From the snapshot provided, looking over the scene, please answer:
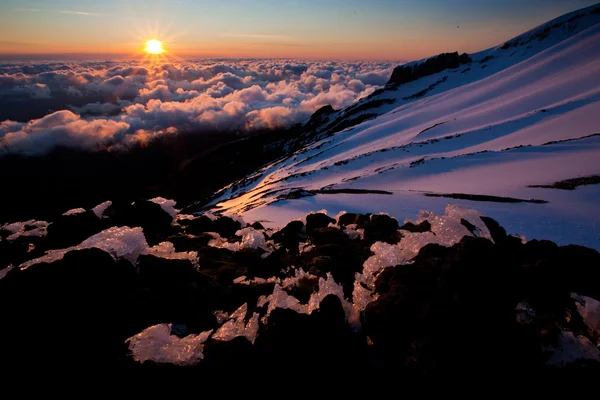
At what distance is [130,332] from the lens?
684cm

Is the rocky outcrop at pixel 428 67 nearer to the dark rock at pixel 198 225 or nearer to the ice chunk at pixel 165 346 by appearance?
the dark rock at pixel 198 225

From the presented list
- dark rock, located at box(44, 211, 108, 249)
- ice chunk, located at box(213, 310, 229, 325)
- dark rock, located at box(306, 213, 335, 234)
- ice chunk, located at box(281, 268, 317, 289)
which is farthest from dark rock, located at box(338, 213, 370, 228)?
dark rock, located at box(44, 211, 108, 249)

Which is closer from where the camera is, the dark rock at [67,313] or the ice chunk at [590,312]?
the dark rock at [67,313]

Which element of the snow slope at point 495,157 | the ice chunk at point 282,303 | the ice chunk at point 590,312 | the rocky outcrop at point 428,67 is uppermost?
the rocky outcrop at point 428,67

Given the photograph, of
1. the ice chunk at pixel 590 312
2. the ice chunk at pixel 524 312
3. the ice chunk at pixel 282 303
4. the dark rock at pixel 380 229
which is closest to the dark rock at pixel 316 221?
the dark rock at pixel 380 229

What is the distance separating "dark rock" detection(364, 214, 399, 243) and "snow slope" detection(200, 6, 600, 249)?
31.1ft

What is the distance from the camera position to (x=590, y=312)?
20.8 ft

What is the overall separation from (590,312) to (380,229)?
24.9ft

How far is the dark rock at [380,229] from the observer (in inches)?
507

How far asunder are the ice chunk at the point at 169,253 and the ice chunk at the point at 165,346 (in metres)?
2.88

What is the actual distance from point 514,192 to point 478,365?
23950mm

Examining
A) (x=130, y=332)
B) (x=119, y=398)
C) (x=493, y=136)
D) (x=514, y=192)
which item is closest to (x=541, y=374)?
(x=119, y=398)

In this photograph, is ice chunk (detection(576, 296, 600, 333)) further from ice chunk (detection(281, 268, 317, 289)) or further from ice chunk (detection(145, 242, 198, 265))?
ice chunk (detection(145, 242, 198, 265))

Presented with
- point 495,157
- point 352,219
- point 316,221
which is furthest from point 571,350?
point 495,157
